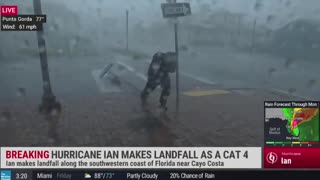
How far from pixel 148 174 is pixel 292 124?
842 mm

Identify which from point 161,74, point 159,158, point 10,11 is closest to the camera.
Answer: point 10,11

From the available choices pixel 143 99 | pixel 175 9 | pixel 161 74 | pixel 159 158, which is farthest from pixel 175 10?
pixel 159 158

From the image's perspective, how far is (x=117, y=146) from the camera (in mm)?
2834

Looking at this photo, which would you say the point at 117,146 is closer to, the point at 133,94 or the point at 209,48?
the point at 133,94

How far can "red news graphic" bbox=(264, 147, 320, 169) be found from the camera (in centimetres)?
278

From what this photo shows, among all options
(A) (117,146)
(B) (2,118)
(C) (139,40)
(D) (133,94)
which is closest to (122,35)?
(C) (139,40)

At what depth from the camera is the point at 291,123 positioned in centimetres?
278

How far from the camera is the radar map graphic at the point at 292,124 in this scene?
9.07 feet

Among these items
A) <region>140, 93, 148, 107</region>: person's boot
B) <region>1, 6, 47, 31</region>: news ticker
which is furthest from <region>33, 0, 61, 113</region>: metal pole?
<region>140, 93, 148, 107</region>: person's boot

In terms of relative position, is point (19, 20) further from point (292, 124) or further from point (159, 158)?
point (292, 124)

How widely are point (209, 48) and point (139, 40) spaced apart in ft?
1.36

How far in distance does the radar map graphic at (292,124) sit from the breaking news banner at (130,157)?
0.15 metres

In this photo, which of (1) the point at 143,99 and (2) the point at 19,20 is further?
(1) the point at 143,99

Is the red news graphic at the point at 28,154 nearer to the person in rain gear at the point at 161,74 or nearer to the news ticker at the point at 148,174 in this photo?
the news ticker at the point at 148,174
